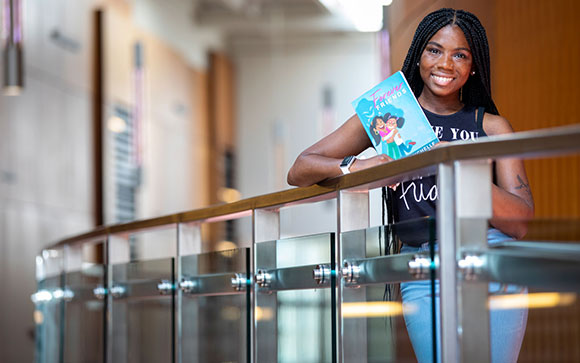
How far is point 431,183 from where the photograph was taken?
7.09ft

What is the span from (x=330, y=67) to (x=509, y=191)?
10.3 meters

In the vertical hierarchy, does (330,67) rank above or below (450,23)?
above

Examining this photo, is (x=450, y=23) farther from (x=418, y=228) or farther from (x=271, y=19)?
(x=271, y=19)

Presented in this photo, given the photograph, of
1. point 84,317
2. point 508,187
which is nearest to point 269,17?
point 84,317

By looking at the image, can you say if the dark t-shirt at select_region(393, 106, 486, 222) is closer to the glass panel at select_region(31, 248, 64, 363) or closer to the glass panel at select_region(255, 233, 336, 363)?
the glass panel at select_region(255, 233, 336, 363)

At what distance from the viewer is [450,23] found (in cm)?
232

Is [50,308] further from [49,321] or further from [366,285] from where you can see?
[366,285]

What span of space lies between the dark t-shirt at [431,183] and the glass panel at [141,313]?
3.67 ft

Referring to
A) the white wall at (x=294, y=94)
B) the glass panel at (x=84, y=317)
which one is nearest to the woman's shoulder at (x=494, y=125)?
the glass panel at (x=84, y=317)

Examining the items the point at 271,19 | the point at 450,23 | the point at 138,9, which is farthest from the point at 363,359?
the point at 271,19

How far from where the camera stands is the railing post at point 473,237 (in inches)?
64.5

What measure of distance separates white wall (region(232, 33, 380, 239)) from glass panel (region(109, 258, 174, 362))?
8.55 m

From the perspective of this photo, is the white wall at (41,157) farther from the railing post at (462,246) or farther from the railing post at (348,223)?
the railing post at (462,246)

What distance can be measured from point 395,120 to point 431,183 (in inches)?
6.9
